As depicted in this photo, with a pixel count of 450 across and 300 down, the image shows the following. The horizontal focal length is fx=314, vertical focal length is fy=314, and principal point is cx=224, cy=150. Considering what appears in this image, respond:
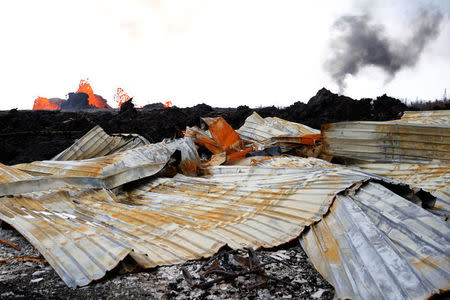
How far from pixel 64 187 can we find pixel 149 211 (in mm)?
1088

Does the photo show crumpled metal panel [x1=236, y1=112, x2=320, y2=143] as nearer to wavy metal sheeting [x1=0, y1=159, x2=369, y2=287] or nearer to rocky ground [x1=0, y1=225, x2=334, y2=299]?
wavy metal sheeting [x1=0, y1=159, x2=369, y2=287]

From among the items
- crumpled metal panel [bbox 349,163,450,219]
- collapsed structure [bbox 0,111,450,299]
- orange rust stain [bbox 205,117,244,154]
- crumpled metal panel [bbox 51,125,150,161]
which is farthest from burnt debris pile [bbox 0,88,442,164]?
crumpled metal panel [bbox 349,163,450,219]

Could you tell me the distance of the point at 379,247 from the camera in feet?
5.66

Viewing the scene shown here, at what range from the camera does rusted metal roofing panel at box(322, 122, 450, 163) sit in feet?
12.3

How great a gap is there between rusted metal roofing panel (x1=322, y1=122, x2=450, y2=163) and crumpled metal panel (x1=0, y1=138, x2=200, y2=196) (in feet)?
6.92

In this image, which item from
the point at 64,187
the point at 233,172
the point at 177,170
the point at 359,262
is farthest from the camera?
the point at 177,170

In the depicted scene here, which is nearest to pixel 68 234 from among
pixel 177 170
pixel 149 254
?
pixel 149 254

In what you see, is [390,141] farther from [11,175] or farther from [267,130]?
[11,175]

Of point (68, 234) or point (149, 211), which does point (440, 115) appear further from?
point (68, 234)

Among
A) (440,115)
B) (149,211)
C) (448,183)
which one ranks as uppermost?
(440,115)

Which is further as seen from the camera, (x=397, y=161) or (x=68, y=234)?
(x=397, y=161)

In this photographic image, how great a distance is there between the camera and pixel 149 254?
6.92 feet

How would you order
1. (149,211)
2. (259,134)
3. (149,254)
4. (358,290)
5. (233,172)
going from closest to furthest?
(358,290) → (149,254) → (149,211) → (233,172) → (259,134)

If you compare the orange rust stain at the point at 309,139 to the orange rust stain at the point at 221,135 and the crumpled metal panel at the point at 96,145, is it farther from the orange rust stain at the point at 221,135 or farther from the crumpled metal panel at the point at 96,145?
the crumpled metal panel at the point at 96,145
